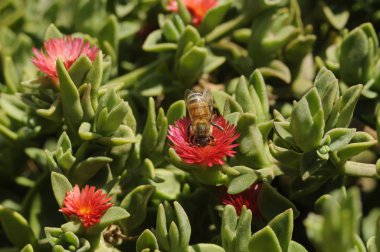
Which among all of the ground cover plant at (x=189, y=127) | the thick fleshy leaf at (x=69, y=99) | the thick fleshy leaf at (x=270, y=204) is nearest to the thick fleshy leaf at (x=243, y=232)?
the ground cover plant at (x=189, y=127)

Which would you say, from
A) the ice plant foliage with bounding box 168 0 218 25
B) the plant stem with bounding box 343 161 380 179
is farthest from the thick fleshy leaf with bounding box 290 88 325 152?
the ice plant foliage with bounding box 168 0 218 25

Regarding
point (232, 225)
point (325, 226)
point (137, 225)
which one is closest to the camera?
point (325, 226)

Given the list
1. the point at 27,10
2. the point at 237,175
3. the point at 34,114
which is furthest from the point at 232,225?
the point at 27,10

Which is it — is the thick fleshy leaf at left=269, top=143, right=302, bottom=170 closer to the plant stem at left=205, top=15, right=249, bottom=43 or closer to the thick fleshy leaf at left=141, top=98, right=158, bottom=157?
the thick fleshy leaf at left=141, top=98, right=158, bottom=157

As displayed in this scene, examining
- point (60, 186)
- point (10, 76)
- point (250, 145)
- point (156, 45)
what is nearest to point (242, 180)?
point (250, 145)

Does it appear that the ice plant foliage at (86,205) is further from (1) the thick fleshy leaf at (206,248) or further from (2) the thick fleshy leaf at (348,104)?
(2) the thick fleshy leaf at (348,104)

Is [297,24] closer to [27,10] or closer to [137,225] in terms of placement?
[137,225]

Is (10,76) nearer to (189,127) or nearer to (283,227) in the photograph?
(189,127)
